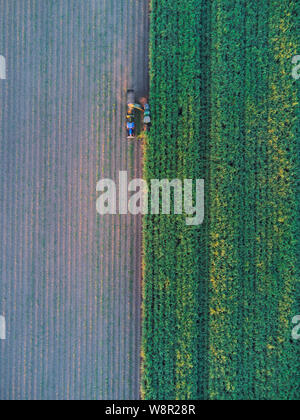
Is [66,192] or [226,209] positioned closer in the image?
[226,209]

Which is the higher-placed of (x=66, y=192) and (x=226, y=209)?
(x=66, y=192)

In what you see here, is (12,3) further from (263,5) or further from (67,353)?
(67,353)

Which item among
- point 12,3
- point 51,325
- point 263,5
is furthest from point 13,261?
point 263,5

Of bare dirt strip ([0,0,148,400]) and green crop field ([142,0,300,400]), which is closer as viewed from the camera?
green crop field ([142,0,300,400])
